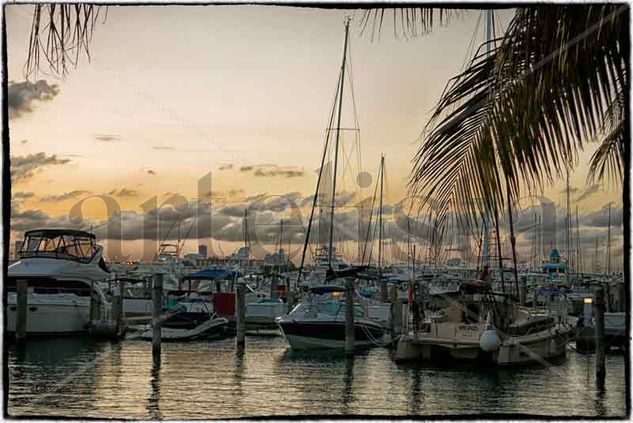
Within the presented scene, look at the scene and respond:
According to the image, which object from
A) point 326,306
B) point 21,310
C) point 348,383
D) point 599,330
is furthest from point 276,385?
point 21,310

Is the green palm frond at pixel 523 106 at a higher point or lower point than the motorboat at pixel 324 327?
higher

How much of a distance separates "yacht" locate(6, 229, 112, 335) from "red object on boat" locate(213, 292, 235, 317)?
4.70m

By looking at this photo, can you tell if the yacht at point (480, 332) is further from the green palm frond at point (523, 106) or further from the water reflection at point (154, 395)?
the green palm frond at point (523, 106)

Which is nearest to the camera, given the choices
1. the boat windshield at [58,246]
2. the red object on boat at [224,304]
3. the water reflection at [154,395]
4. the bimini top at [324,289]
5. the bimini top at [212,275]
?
the water reflection at [154,395]

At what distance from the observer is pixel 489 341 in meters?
21.4

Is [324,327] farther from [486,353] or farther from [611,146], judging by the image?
[611,146]

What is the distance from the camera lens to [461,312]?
2344 cm

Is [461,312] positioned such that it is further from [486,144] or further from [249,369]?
[486,144]

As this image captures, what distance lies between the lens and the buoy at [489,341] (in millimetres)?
21391

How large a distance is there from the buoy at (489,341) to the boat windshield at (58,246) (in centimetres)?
1588

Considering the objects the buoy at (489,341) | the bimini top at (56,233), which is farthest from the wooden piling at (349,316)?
the bimini top at (56,233)

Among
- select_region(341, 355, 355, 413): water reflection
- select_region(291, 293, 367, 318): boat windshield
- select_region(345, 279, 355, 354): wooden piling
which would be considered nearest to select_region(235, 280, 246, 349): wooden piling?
select_region(291, 293, 367, 318): boat windshield

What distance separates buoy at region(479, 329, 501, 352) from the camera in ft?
70.2

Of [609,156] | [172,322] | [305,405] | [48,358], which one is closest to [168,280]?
[172,322]
